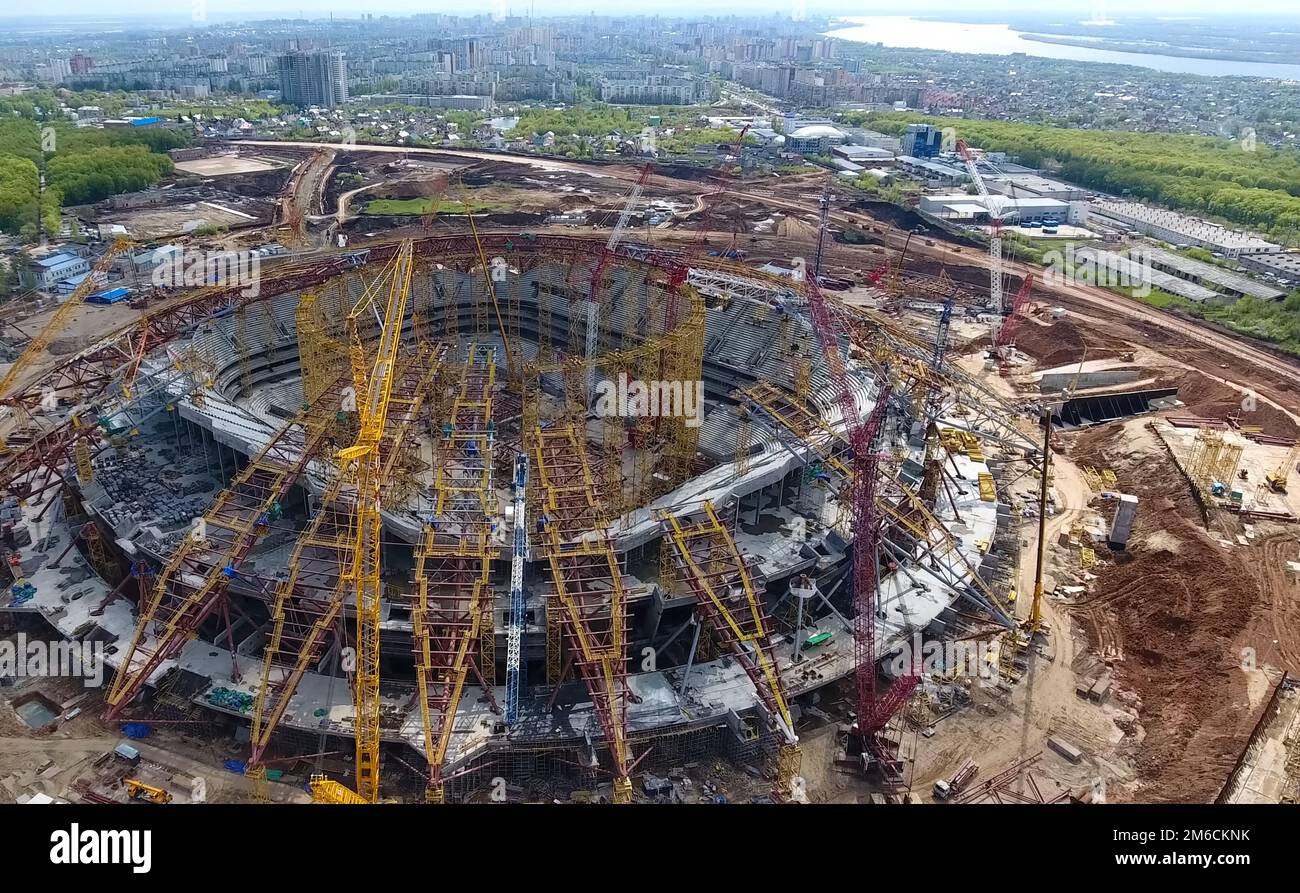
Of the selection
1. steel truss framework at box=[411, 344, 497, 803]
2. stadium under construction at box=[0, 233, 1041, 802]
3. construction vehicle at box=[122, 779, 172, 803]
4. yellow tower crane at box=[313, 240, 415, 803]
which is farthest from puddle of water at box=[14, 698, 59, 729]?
steel truss framework at box=[411, 344, 497, 803]

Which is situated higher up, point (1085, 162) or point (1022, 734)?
point (1085, 162)

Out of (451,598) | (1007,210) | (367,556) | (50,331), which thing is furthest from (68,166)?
(1007,210)

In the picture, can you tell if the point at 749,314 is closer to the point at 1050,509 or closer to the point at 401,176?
the point at 1050,509

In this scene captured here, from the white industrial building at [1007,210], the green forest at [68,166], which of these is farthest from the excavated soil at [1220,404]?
the green forest at [68,166]

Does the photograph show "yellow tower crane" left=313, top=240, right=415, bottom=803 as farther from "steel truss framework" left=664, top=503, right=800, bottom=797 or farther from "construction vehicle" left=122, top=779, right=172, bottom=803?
"steel truss framework" left=664, top=503, right=800, bottom=797

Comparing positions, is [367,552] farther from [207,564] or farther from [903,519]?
[903,519]
